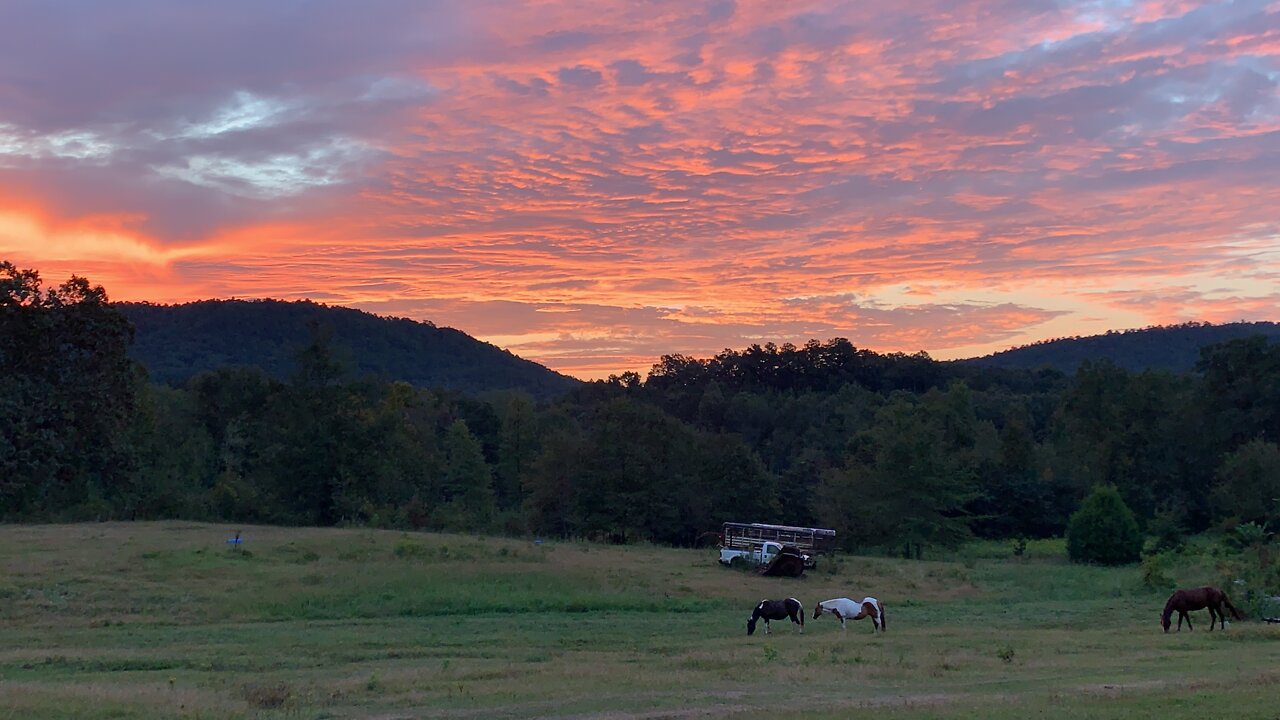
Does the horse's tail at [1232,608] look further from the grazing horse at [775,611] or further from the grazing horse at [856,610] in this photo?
the grazing horse at [775,611]

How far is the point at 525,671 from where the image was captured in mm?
18203

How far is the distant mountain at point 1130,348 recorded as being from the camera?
562 feet

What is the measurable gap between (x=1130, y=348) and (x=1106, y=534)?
481 feet

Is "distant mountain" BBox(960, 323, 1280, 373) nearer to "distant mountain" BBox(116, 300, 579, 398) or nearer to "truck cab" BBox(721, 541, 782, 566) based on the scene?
"distant mountain" BBox(116, 300, 579, 398)

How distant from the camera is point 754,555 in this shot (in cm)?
4262

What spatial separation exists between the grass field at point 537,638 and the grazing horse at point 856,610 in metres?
0.50

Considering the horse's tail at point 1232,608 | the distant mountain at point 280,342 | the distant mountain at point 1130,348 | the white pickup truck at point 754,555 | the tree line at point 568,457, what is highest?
the distant mountain at point 1130,348

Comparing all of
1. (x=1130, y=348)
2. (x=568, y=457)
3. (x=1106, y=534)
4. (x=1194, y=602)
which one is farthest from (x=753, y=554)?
(x=1130, y=348)

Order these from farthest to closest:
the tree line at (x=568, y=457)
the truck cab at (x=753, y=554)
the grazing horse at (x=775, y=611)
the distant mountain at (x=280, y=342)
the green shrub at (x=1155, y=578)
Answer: the distant mountain at (x=280, y=342) < the tree line at (x=568, y=457) < the truck cab at (x=753, y=554) < the green shrub at (x=1155, y=578) < the grazing horse at (x=775, y=611)

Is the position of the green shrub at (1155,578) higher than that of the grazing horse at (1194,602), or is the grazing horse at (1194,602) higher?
the grazing horse at (1194,602)

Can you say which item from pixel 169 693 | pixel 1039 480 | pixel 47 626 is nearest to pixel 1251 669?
pixel 169 693

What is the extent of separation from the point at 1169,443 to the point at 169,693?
75.9m

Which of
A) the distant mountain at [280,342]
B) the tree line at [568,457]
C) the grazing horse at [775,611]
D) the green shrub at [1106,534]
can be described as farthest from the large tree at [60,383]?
the distant mountain at [280,342]

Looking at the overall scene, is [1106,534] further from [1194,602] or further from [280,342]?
[280,342]
